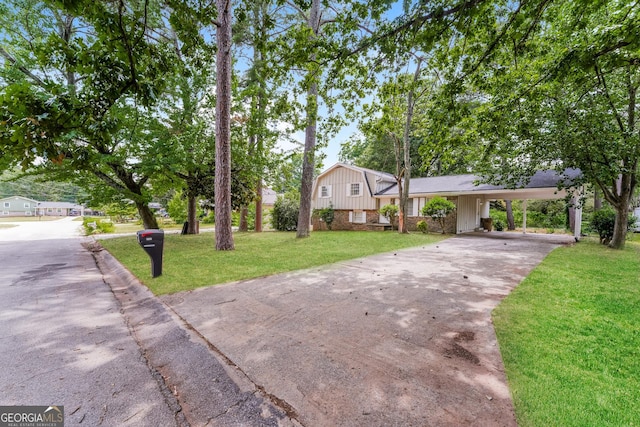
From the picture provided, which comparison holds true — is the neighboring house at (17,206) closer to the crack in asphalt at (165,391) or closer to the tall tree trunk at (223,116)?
the tall tree trunk at (223,116)

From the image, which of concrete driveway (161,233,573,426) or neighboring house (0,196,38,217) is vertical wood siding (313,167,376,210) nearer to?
concrete driveway (161,233,573,426)

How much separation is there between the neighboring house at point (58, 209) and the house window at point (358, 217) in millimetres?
68089

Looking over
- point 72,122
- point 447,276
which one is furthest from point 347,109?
point 72,122

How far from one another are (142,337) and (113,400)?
1.18 m

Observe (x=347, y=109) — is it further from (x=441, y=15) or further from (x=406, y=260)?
(x=406, y=260)

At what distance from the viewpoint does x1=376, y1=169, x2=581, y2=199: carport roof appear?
41.0ft

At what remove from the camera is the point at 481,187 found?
14.8m

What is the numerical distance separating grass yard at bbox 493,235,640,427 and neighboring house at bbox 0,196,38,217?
86220mm

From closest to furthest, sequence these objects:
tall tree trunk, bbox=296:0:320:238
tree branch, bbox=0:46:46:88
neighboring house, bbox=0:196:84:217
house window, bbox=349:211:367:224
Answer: tree branch, bbox=0:46:46:88 < tall tree trunk, bbox=296:0:320:238 < house window, bbox=349:211:367:224 < neighboring house, bbox=0:196:84:217

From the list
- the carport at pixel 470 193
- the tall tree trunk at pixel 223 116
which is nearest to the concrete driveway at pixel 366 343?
the tall tree trunk at pixel 223 116

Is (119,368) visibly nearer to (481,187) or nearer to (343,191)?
(481,187)

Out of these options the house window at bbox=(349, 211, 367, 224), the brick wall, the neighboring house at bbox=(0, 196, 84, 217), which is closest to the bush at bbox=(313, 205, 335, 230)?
the brick wall

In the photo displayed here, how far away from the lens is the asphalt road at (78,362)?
1.90 metres

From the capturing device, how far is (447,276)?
563 cm
